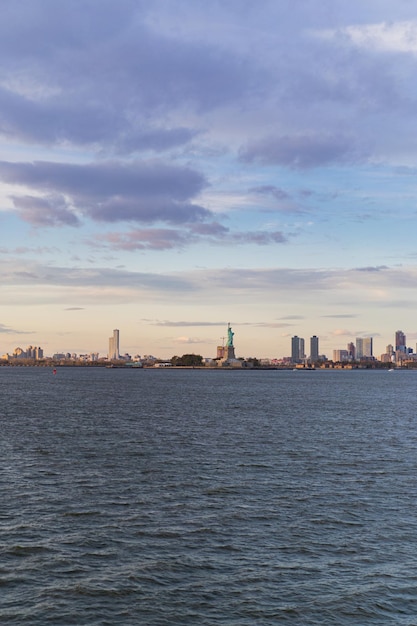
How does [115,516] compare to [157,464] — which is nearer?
[115,516]

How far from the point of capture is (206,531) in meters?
31.0

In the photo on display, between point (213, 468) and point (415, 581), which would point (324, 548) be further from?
point (213, 468)

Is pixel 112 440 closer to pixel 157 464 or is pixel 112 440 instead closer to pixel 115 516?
pixel 157 464

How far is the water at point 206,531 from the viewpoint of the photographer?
22438mm

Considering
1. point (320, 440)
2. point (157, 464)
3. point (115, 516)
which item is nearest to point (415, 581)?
point (115, 516)

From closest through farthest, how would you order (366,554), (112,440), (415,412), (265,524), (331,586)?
(331,586)
(366,554)
(265,524)
(112,440)
(415,412)

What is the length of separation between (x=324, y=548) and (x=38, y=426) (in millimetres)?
51279

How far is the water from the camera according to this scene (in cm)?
2244

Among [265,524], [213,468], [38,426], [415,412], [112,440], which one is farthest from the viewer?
[415,412]

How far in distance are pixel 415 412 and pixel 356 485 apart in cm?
6743

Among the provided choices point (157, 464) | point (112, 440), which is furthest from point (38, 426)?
point (157, 464)

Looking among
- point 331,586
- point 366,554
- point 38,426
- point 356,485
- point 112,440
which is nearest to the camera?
point 331,586

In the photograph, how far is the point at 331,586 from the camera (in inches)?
953

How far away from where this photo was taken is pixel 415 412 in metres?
104
